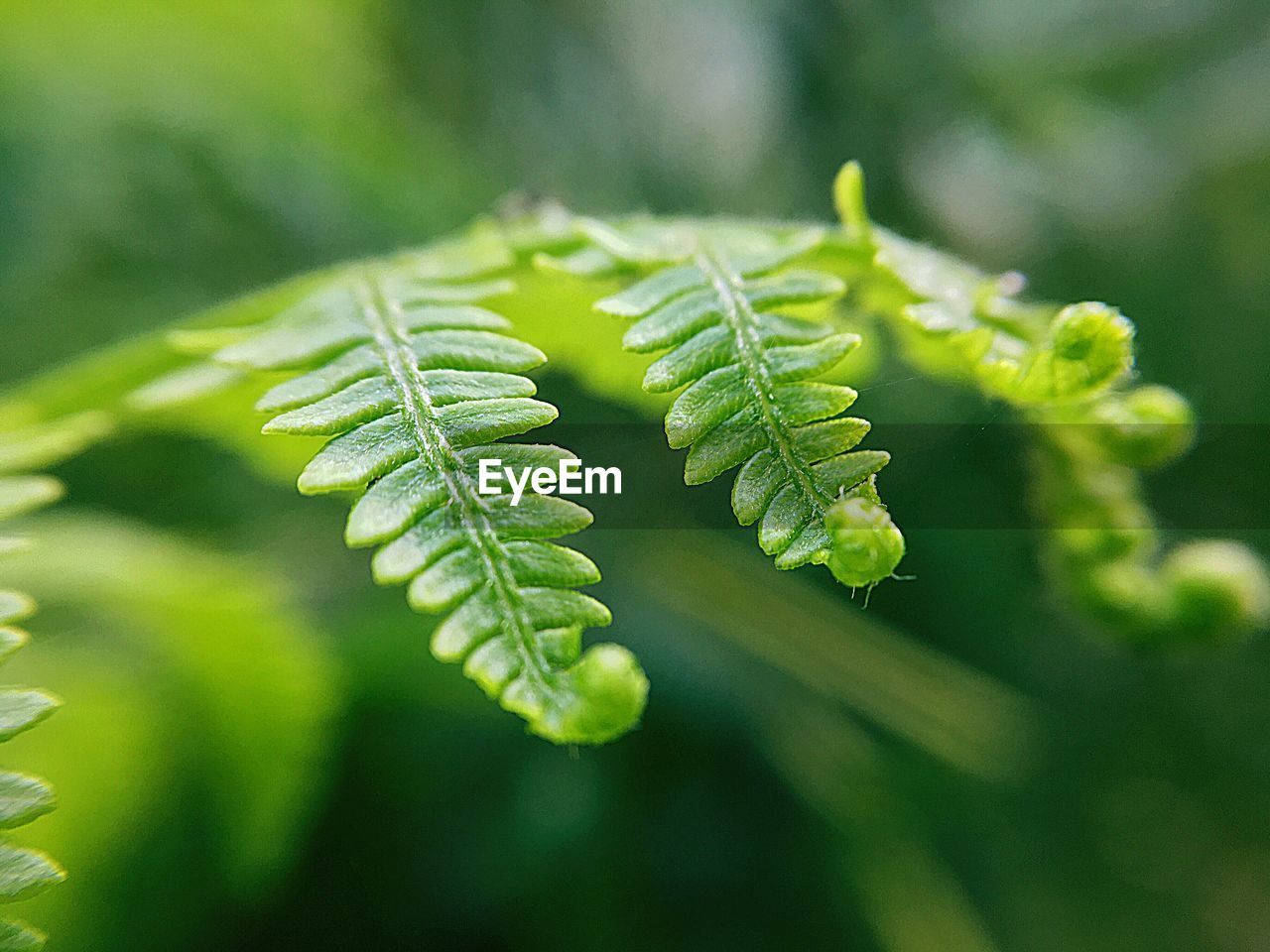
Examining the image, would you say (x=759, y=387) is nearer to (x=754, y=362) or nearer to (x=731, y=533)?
(x=754, y=362)

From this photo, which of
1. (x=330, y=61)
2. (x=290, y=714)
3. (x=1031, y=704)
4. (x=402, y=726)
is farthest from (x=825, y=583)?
(x=330, y=61)

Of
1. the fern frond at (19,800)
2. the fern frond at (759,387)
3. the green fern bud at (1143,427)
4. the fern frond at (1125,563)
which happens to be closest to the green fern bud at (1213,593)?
the fern frond at (1125,563)

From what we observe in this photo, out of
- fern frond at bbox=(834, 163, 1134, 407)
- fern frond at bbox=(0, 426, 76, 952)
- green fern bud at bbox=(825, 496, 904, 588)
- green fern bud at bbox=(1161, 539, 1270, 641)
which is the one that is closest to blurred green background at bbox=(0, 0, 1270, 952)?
green fern bud at bbox=(1161, 539, 1270, 641)

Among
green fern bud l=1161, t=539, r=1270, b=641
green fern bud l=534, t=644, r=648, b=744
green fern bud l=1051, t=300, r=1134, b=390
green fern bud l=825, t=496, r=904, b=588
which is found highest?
green fern bud l=1051, t=300, r=1134, b=390

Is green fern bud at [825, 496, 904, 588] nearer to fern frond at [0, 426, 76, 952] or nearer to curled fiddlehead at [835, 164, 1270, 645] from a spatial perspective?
curled fiddlehead at [835, 164, 1270, 645]

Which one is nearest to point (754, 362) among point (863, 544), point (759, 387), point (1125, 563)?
point (759, 387)

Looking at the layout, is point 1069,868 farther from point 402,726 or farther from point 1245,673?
point 402,726
